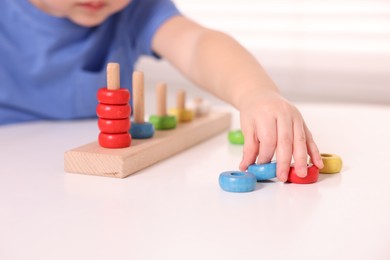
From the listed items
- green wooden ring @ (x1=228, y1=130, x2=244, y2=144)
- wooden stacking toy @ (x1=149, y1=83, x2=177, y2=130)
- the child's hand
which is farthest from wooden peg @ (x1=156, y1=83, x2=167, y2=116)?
the child's hand

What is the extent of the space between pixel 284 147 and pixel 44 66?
0.56m

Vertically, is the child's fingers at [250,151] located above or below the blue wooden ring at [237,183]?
above

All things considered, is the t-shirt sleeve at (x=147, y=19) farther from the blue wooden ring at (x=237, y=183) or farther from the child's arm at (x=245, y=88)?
the blue wooden ring at (x=237, y=183)

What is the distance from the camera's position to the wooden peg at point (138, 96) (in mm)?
842

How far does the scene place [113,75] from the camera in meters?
0.77

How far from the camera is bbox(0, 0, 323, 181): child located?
39.8 inches

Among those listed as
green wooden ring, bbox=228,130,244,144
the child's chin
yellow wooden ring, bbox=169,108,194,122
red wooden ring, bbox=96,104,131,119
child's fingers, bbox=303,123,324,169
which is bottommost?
green wooden ring, bbox=228,130,244,144

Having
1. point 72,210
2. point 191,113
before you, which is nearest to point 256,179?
point 72,210

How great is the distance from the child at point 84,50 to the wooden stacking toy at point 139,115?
0.13 meters

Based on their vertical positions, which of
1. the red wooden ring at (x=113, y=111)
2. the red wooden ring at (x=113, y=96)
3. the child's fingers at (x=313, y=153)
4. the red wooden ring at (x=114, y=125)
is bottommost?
the child's fingers at (x=313, y=153)

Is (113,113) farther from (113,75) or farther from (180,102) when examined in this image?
(180,102)

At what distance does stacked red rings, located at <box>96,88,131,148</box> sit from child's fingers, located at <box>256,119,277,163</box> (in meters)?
0.16

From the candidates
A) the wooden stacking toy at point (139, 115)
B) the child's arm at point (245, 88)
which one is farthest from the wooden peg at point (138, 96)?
the child's arm at point (245, 88)

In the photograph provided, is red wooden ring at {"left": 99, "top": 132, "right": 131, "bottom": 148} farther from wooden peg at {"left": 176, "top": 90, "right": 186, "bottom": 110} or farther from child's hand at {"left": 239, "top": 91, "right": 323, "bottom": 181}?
wooden peg at {"left": 176, "top": 90, "right": 186, "bottom": 110}
